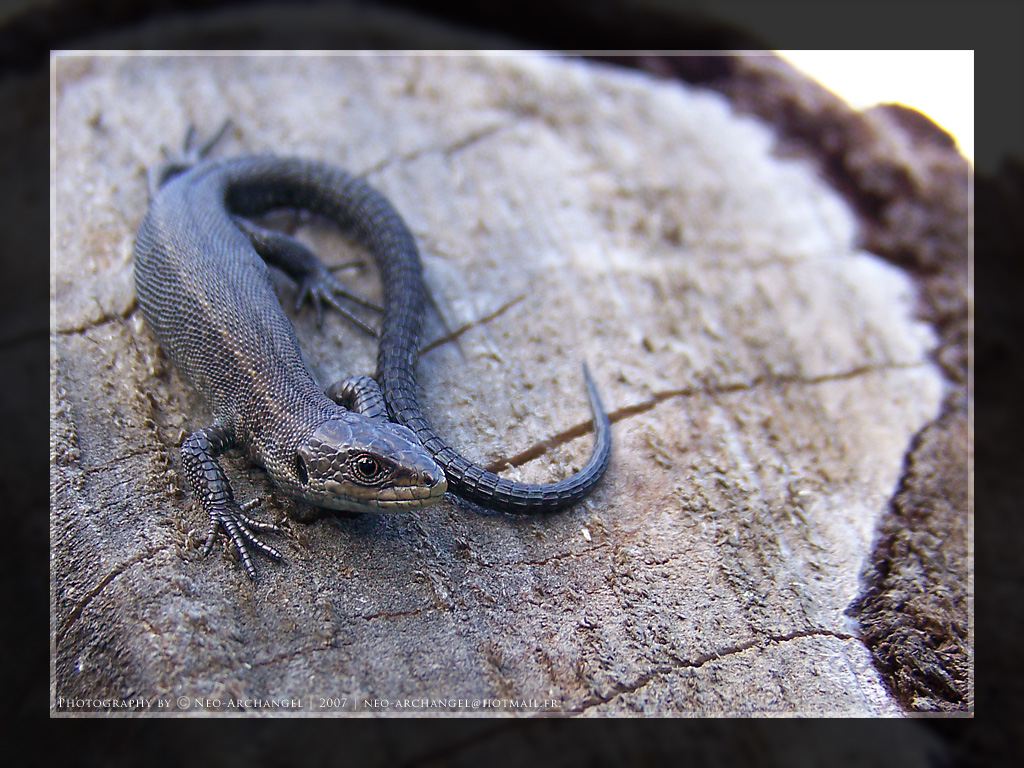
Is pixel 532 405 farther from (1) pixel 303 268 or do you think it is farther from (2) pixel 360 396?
(1) pixel 303 268

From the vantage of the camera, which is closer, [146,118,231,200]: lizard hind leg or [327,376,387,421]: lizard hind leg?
[327,376,387,421]: lizard hind leg

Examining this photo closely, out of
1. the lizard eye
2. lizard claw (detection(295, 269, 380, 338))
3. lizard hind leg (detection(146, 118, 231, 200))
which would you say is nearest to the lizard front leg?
the lizard eye

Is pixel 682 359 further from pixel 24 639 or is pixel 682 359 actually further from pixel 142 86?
pixel 142 86

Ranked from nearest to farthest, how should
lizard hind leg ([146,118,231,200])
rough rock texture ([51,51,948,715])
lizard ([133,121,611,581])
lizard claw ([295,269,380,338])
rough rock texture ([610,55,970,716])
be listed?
1. rough rock texture ([51,51,948,715])
2. lizard ([133,121,611,581])
3. rough rock texture ([610,55,970,716])
4. lizard claw ([295,269,380,338])
5. lizard hind leg ([146,118,231,200])

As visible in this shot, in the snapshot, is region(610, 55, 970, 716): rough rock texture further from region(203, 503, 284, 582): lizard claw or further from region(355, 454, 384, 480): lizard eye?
region(203, 503, 284, 582): lizard claw

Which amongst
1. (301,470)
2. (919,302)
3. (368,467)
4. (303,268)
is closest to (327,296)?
(303,268)

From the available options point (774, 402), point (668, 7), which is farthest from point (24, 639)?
point (668, 7)

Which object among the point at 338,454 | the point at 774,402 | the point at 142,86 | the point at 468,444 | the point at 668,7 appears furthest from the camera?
the point at 668,7
